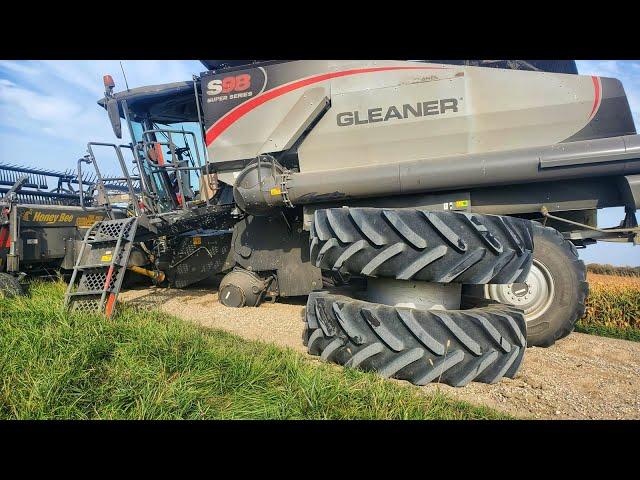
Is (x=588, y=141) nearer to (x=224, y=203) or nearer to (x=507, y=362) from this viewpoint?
(x=507, y=362)

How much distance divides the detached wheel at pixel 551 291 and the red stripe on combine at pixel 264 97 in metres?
2.37

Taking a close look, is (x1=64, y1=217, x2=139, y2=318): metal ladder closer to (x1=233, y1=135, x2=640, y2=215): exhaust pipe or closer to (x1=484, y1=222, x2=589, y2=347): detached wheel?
(x1=233, y1=135, x2=640, y2=215): exhaust pipe

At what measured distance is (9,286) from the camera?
4.96 m

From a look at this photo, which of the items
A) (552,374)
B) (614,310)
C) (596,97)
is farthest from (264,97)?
(614,310)

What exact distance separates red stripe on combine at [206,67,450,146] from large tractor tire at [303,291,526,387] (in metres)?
3.27

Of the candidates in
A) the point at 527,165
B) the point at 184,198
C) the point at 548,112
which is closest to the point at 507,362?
the point at 527,165

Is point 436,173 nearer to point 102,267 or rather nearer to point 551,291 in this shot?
point 551,291

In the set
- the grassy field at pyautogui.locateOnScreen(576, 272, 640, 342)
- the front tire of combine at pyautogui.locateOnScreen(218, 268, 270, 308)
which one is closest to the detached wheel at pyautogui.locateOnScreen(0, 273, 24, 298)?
the front tire of combine at pyautogui.locateOnScreen(218, 268, 270, 308)

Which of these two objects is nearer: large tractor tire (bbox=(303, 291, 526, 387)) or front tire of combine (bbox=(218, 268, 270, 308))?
large tractor tire (bbox=(303, 291, 526, 387))

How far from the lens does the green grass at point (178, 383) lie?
196 cm

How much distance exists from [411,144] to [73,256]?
5.79m

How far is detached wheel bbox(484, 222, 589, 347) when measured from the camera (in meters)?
3.87

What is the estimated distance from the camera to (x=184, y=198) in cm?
623

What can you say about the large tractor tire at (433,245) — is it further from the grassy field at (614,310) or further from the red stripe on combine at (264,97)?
the grassy field at (614,310)
